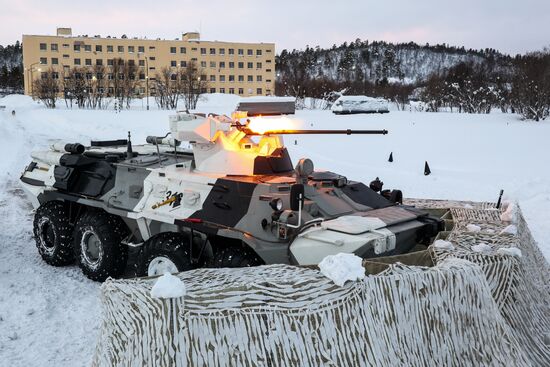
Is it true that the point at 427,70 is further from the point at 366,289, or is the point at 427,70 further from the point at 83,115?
the point at 366,289

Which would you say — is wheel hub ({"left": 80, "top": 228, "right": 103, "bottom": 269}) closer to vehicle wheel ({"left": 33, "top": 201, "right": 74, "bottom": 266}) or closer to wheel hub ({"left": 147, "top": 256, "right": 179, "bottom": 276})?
vehicle wheel ({"left": 33, "top": 201, "right": 74, "bottom": 266})

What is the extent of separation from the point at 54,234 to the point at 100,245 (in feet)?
4.09

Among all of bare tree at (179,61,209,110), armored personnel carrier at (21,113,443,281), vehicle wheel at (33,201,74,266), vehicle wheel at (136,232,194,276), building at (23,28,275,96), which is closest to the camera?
armored personnel carrier at (21,113,443,281)

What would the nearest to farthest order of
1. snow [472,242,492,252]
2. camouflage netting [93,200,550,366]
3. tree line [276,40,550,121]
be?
camouflage netting [93,200,550,366]
snow [472,242,492,252]
tree line [276,40,550,121]

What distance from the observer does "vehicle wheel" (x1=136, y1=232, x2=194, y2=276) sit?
645cm

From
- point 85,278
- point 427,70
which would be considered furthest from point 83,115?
point 427,70

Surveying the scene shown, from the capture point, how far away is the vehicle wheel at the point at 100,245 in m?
7.70

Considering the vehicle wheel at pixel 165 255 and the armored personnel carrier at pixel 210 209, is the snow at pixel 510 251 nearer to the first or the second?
the armored personnel carrier at pixel 210 209

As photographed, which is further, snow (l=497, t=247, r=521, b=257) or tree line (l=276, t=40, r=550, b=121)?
tree line (l=276, t=40, r=550, b=121)

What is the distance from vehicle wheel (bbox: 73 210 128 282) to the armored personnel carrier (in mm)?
15

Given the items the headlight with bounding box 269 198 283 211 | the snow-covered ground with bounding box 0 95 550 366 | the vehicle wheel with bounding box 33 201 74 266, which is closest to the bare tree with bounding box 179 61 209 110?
the snow-covered ground with bounding box 0 95 550 366

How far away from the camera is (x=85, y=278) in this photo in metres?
8.02

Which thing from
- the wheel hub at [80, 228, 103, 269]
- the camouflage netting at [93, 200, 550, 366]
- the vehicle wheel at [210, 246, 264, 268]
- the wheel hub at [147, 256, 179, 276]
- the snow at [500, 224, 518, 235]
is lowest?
the wheel hub at [80, 228, 103, 269]

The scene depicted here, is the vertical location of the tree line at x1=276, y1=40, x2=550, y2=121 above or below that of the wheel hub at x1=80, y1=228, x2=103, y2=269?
above
